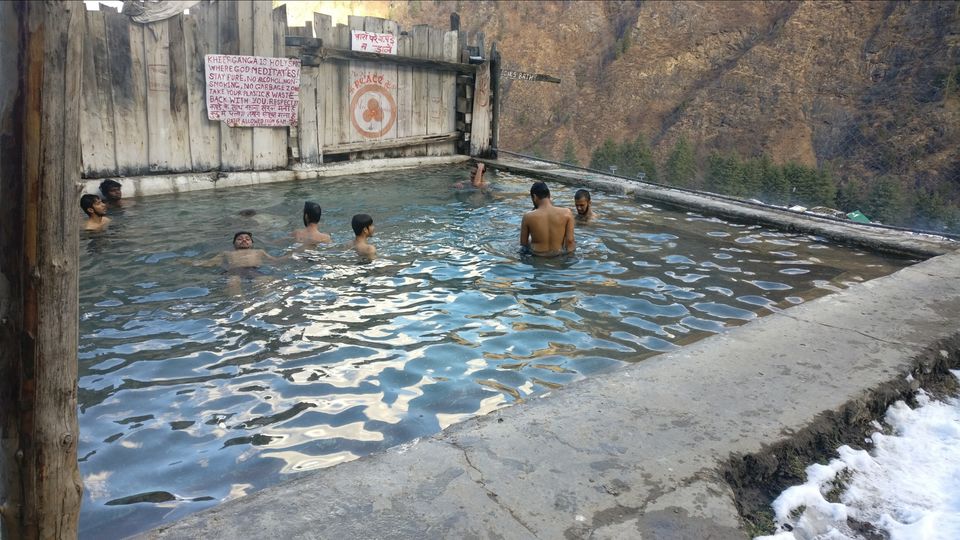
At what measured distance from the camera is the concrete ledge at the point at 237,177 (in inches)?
348

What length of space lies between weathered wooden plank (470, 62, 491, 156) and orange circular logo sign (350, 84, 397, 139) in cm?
180

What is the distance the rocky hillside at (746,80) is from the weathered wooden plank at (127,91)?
3048 cm

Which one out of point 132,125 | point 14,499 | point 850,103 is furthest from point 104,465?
point 850,103

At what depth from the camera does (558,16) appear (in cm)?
A: 4900

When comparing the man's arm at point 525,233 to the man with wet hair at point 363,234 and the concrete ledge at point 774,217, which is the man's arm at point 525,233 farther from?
the concrete ledge at point 774,217

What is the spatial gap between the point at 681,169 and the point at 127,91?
27610 millimetres

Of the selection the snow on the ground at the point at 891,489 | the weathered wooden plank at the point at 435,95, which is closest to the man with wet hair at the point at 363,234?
the snow on the ground at the point at 891,489

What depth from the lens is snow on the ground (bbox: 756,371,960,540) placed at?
262 centimetres

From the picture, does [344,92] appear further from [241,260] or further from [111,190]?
[241,260]

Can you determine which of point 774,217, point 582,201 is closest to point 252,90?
point 582,201

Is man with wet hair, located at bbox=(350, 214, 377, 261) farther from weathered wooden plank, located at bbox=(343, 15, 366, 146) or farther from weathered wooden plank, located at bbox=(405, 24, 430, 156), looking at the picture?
weathered wooden plank, located at bbox=(405, 24, 430, 156)

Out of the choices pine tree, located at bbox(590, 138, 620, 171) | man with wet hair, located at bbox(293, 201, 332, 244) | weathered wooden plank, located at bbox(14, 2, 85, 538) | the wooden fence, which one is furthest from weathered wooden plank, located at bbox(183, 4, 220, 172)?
pine tree, located at bbox(590, 138, 620, 171)

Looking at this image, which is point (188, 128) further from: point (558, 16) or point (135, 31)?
point (558, 16)

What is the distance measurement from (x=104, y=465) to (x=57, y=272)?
6.13ft
